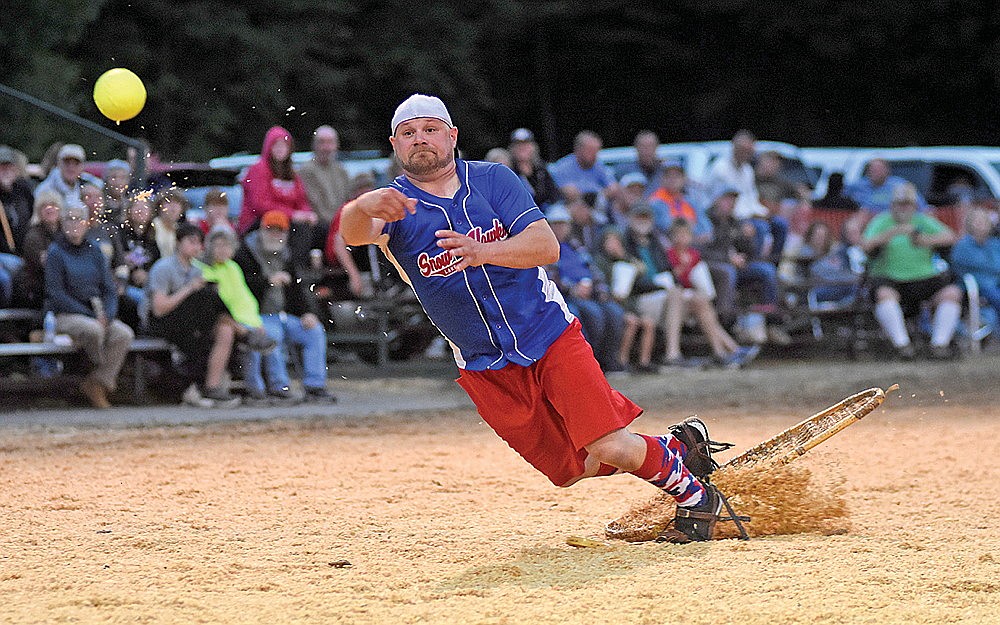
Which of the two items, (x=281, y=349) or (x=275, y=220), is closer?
(x=275, y=220)

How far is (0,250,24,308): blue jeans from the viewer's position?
1138 cm

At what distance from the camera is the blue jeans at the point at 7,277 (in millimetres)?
11383

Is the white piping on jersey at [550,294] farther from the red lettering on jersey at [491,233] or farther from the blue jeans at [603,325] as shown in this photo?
the blue jeans at [603,325]

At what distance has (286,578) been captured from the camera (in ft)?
18.0

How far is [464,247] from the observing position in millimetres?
5402

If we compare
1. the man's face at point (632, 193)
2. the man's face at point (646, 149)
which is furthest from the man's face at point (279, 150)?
the man's face at point (646, 149)

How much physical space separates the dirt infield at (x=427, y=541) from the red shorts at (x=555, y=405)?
0.42 metres

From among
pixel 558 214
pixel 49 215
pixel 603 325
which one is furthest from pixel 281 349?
pixel 603 325

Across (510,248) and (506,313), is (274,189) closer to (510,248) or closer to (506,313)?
(506,313)

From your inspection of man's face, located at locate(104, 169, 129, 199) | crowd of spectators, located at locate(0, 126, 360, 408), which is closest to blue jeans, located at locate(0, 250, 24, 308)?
crowd of spectators, located at locate(0, 126, 360, 408)

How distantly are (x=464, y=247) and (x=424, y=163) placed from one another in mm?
597

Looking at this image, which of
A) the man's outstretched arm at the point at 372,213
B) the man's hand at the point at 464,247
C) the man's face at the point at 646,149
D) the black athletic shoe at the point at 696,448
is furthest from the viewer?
the man's face at the point at 646,149

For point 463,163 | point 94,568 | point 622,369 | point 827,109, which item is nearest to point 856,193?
point 622,369

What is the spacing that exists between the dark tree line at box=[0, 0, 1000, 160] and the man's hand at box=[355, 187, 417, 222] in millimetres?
16920
